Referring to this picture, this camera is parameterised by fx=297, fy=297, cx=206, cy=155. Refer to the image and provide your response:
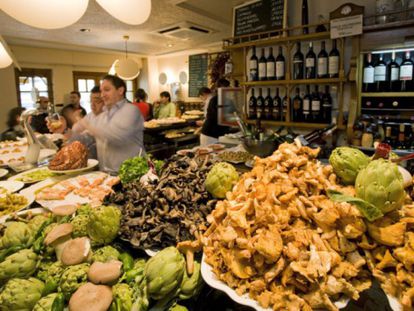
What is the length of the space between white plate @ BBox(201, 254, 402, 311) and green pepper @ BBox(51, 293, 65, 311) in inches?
16.4

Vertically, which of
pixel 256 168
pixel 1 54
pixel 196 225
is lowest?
pixel 196 225

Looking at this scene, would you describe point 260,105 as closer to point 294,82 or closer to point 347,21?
point 294,82

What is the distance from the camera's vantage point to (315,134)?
1.99m

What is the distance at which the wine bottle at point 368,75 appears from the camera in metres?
2.65

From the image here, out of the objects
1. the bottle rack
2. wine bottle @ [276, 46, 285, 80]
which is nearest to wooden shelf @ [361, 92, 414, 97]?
the bottle rack

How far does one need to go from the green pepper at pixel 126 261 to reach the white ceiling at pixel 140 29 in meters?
4.05

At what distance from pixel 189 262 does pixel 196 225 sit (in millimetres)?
139

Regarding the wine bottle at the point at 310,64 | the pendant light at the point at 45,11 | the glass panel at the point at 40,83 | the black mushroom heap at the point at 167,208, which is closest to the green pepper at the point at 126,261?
the black mushroom heap at the point at 167,208

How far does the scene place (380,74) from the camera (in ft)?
8.61

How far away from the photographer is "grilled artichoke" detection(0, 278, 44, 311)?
2.93 ft

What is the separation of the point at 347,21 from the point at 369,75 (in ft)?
1.68

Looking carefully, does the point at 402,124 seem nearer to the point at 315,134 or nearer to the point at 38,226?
the point at 315,134

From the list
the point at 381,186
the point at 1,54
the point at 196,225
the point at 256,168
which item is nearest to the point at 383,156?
the point at 381,186

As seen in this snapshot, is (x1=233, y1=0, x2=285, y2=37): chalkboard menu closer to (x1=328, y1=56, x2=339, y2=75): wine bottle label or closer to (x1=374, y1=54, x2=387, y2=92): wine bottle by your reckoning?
(x1=328, y1=56, x2=339, y2=75): wine bottle label
